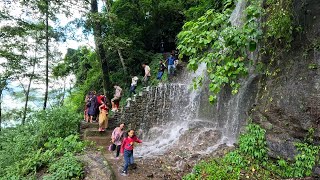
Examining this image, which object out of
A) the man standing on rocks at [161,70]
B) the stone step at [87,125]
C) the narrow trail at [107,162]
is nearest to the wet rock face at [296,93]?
the narrow trail at [107,162]

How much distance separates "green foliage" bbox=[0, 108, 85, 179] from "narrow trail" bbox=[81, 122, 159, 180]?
57 cm

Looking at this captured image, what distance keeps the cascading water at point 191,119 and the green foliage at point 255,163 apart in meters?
1.62

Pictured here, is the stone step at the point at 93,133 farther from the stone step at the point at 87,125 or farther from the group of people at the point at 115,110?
the stone step at the point at 87,125

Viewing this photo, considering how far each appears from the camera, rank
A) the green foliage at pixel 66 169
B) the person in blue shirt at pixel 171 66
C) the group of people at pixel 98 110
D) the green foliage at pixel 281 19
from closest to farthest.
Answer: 1. the green foliage at pixel 66 169
2. the green foliage at pixel 281 19
3. the group of people at pixel 98 110
4. the person in blue shirt at pixel 171 66

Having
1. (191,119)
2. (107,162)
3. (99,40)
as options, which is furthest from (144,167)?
(99,40)

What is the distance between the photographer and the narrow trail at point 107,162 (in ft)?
23.0

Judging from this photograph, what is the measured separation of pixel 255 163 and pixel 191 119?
575cm

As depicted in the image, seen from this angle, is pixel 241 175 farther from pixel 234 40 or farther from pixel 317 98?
pixel 234 40

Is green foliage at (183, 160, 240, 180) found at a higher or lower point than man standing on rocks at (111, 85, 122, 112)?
lower

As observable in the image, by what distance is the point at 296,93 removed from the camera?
7.66 m

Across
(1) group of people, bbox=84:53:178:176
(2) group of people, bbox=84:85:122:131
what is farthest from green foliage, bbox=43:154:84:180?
(2) group of people, bbox=84:85:122:131

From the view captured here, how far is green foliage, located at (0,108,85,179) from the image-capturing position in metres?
7.71

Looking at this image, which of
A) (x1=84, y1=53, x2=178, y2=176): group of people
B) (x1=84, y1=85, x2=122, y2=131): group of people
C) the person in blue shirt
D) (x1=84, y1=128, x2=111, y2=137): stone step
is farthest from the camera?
the person in blue shirt

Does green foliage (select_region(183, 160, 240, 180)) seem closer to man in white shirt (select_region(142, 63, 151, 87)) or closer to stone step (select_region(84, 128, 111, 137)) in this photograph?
stone step (select_region(84, 128, 111, 137))
